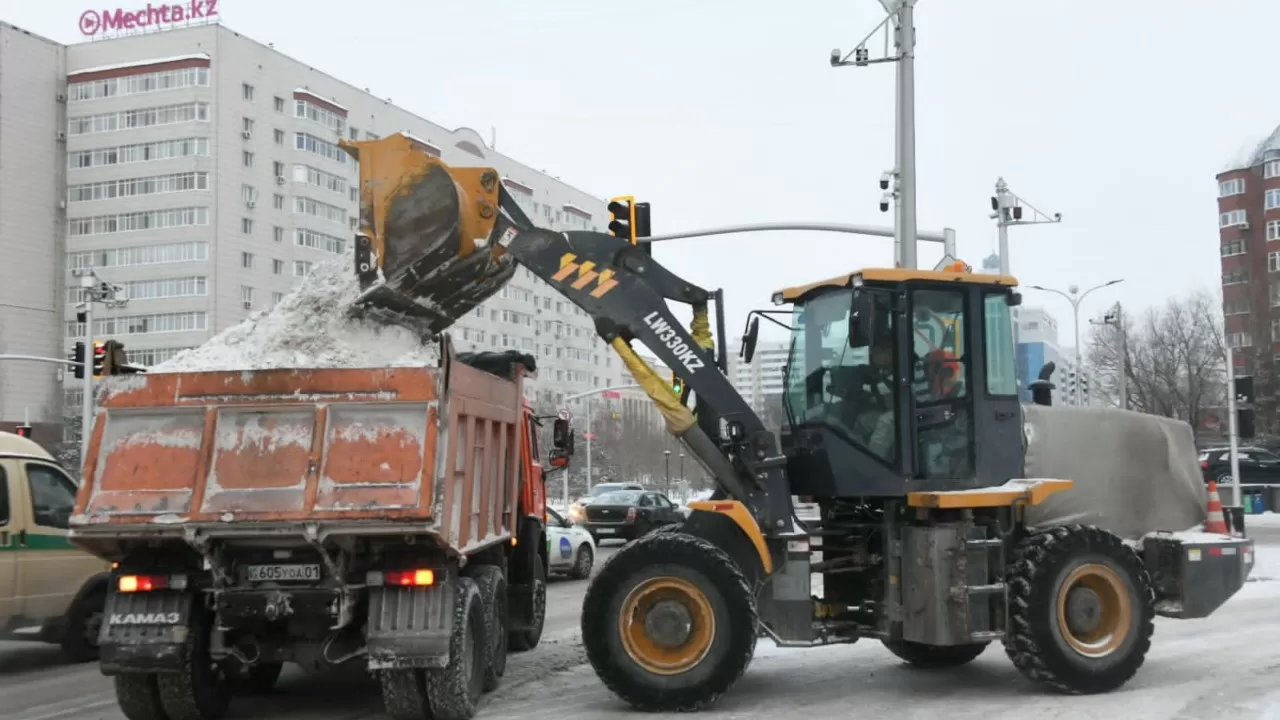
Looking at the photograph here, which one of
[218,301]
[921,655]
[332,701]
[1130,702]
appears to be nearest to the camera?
[1130,702]

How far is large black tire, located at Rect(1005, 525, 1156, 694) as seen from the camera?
8.64 m

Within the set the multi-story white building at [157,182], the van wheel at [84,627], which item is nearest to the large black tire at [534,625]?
the van wheel at [84,627]

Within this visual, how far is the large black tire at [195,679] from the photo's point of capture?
764 centimetres

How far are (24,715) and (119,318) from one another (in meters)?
68.6

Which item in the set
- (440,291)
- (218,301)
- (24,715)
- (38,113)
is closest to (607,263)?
(440,291)

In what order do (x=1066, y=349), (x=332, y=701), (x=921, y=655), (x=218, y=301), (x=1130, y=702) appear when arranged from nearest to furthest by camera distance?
1. (x=1130, y=702)
2. (x=332, y=701)
3. (x=921, y=655)
4. (x=1066, y=349)
5. (x=218, y=301)

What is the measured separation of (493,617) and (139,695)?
7.93ft

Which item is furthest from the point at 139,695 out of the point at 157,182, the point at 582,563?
the point at 157,182

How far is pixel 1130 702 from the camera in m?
8.40

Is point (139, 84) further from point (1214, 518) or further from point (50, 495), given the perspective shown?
point (1214, 518)

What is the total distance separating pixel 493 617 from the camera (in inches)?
340

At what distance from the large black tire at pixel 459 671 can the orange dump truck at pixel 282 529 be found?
0.01m

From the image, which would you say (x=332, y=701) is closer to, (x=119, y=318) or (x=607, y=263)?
(x=607, y=263)

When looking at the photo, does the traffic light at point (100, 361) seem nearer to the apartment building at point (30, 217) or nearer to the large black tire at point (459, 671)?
the large black tire at point (459, 671)
